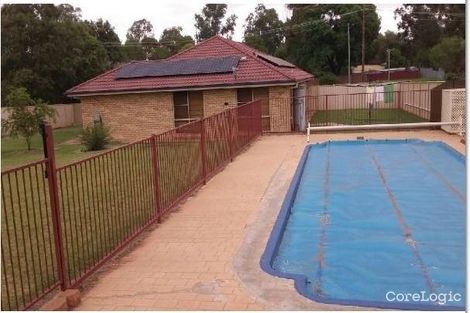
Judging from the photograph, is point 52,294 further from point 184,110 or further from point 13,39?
point 13,39

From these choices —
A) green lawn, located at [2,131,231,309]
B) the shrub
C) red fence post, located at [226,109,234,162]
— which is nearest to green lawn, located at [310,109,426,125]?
red fence post, located at [226,109,234,162]

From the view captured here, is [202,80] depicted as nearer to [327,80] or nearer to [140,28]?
[327,80]

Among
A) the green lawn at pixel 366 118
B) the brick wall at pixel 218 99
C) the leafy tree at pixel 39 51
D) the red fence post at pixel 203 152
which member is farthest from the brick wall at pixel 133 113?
the leafy tree at pixel 39 51

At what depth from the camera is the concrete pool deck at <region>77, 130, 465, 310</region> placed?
491 centimetres

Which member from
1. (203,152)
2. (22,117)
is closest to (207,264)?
(203,152)

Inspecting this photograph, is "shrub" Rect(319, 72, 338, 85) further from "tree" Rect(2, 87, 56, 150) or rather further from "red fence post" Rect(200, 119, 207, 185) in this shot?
"red fence post" Rect(200, 119, 207, 185)

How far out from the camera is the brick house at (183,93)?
21.3 metres

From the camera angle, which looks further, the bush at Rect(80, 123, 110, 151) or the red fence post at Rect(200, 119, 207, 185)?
the bush at Rect(80, 123, 110, 151)

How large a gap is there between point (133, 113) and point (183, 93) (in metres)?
2.54

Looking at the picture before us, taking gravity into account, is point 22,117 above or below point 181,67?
below

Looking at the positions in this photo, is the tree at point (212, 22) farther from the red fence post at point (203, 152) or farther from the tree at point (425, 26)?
the red fence post at point (203, 152)

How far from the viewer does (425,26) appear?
Answer: 67625 mm

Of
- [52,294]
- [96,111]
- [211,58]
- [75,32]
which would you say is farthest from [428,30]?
[52,294]

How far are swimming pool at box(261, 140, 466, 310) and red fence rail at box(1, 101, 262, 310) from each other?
1989mm
